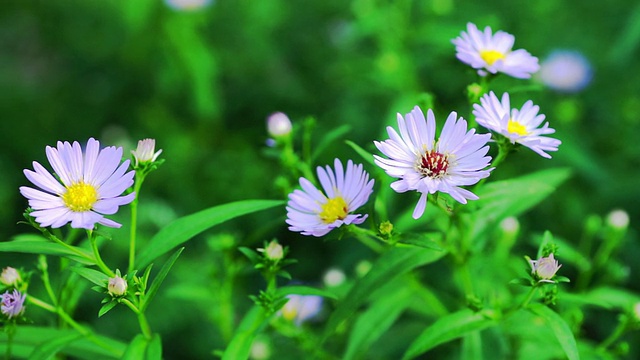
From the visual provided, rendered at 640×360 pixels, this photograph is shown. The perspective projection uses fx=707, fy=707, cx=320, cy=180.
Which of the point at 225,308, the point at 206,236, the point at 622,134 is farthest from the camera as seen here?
the point at 206,236

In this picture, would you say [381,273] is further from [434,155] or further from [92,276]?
[92,276]

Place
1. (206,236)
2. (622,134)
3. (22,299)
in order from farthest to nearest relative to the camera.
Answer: (206,236)
(622,134)
(22,299)


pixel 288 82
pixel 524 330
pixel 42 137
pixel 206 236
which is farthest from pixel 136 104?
pixel 524 330

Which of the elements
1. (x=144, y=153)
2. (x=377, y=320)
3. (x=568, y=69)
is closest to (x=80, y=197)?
(x=144, y=153)

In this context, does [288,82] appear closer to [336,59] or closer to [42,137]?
[336,59]

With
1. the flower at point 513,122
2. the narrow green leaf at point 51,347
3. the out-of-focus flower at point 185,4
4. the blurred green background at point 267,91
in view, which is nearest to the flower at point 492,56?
the flower at point 513,122
